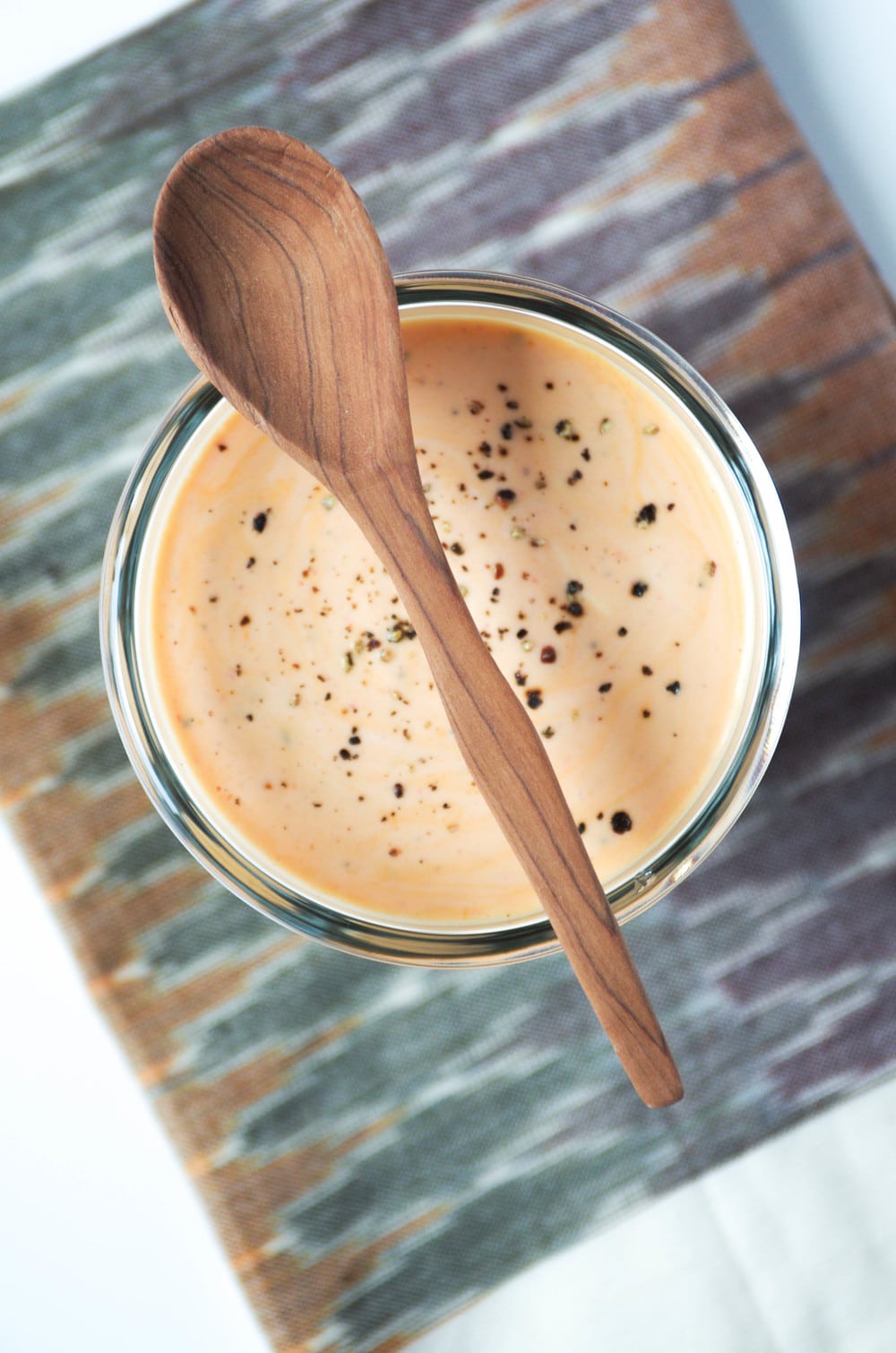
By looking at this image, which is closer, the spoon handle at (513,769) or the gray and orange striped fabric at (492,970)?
the spoon handle at (513,769)

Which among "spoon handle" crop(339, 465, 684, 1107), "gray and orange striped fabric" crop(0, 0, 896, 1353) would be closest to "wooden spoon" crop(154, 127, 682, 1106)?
"spoon handle" crop(339, 465, 684, 1107)

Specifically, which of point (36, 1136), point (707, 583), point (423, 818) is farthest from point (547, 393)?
point (36, 1136)

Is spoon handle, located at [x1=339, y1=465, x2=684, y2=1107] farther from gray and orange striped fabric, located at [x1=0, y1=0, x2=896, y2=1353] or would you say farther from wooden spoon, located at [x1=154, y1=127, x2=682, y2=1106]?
gray and orange striped fabric, located at [x1=0, y1=0, x2=896, y2=1353]

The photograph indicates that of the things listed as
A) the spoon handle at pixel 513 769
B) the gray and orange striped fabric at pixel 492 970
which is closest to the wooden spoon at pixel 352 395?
the spoon handle at pixel 513 769

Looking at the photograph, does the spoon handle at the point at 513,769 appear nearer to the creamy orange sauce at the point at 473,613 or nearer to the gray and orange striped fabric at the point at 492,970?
the creamy orange sauce at the point at 473,613

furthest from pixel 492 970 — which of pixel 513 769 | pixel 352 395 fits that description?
pixel 352 395
